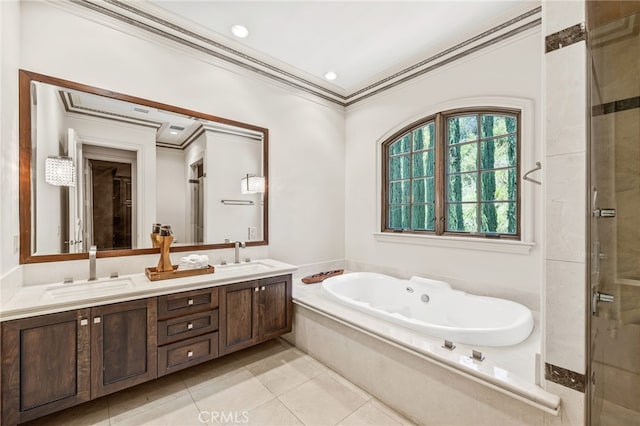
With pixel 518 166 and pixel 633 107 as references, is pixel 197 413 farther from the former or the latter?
pixel 633 107

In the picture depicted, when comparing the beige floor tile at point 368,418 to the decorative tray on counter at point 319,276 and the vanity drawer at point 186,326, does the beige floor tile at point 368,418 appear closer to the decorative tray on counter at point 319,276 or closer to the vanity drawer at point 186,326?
the vanity drawer at point 186,326

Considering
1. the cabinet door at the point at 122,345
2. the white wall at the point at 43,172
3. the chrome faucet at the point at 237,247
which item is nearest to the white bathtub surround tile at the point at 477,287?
the chrome faucet at the point at 237,247

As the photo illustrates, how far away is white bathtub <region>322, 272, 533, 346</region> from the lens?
5.88 ft

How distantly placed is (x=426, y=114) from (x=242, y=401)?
10.2 ft

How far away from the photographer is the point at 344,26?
2441 mm

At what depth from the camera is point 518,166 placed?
7.94 ft

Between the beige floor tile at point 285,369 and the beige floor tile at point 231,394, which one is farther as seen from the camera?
the beige floor tile at point 285,369

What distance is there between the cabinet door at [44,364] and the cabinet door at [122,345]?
0.05 m

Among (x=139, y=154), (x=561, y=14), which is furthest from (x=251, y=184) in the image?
(x=561, y=14)

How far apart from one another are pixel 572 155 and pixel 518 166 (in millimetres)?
1382

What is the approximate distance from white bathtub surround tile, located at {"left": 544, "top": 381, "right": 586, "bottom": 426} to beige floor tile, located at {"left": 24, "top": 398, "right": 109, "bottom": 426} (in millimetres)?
2468

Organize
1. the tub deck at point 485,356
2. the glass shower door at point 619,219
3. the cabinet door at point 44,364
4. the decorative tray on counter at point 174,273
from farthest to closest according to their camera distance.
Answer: the decorative tray on counter at point 174,273
the glass shower door at point 619,219
the cabinet door at point 44,364
the tub deck at point 485,356

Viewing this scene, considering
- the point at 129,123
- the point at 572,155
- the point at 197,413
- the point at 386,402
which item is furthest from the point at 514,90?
the point at 197,413

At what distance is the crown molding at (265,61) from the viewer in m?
2.21
